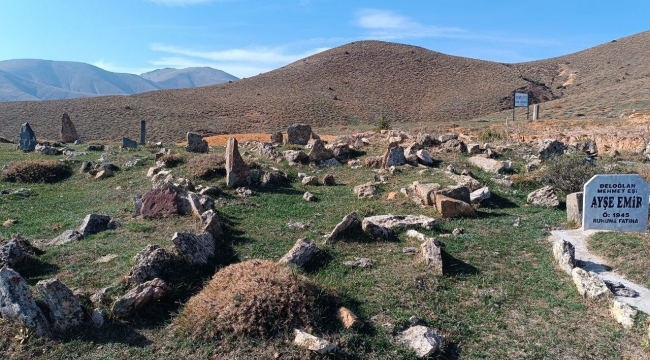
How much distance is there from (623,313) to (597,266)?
1859 millimetres

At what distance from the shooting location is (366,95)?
6594 cm

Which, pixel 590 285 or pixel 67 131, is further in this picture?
pixel 67 131

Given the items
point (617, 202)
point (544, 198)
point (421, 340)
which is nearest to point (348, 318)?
point (421, 340)

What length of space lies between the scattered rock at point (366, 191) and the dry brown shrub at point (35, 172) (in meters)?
11.6

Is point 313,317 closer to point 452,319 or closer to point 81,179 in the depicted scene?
point 452,319

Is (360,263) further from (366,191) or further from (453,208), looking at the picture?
(366,191)

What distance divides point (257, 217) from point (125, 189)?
6.22m

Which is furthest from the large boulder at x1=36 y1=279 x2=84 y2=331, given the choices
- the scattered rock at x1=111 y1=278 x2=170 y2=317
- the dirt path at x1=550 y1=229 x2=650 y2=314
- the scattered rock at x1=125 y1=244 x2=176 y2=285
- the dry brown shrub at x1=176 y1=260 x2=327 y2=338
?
the dirt path at x1=550 y1=229 x2=650 y2=314

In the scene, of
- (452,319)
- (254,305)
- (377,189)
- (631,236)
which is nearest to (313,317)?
(254,305)

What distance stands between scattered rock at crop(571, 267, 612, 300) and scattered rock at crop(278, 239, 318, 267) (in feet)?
14.3

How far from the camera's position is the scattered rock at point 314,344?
5.71m

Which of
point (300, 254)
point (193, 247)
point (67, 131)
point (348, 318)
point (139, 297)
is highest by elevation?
point (67, 131)

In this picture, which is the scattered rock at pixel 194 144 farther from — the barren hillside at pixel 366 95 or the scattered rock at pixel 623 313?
the barren hillside at pixel 366 95

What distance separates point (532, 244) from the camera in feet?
31.2
